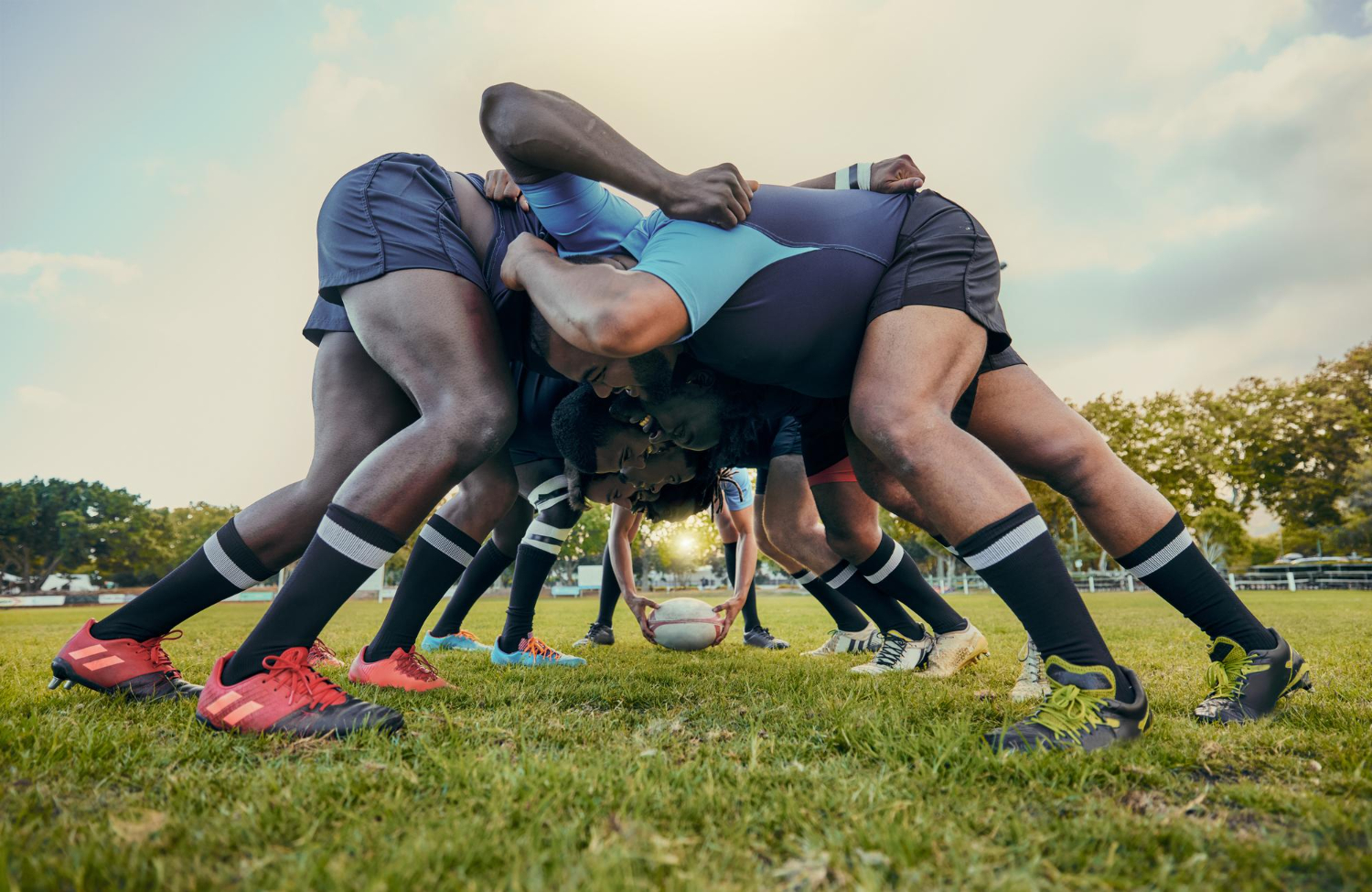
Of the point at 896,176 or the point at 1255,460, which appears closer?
the point at 896,176

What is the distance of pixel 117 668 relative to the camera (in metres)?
3.20

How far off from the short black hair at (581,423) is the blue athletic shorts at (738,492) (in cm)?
327

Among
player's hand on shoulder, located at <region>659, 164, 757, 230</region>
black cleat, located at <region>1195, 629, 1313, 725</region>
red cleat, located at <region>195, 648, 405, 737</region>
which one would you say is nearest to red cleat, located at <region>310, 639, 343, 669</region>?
red cleat, located at <region>195, 648, 405, 737</region>

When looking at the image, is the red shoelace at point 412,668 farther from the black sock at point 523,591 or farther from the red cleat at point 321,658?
the red cleat at point 321,658

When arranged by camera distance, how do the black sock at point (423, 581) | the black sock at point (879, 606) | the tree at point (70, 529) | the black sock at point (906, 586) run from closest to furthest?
the black sock at point (423, 581) → the black sock at point (906, 586) → the black sock at point (879, 606) → the tree at point (70, 529)

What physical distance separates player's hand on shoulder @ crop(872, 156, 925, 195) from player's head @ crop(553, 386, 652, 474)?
66.4 inches

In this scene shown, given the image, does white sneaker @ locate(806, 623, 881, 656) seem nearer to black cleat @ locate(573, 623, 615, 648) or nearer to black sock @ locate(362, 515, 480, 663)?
black cleat @ locate(573, 623, 615, 648)

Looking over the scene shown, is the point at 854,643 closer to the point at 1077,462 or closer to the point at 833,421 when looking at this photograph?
the point at 833,421

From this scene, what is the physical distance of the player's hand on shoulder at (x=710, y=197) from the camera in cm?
271

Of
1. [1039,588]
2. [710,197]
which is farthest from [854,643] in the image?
[710,197]

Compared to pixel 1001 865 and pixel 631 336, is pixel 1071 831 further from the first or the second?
pixel 631 336

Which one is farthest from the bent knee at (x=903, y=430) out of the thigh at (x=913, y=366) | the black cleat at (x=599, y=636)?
the black cleat at (x=599, y=636)

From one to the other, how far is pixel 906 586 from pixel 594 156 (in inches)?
134

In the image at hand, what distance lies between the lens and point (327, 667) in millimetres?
4977
